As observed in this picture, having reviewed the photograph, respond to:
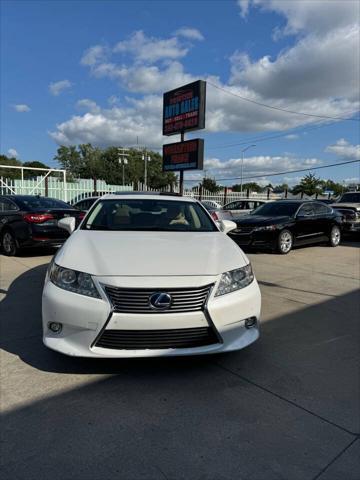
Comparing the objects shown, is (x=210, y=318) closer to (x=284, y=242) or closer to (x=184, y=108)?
(x=284, y=242)

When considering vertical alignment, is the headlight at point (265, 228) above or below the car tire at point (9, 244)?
above

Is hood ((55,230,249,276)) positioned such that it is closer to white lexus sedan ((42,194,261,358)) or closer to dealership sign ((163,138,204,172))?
white lexus sedan ((42,194,261,358))

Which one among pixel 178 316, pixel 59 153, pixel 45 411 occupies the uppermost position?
pixel 59 153

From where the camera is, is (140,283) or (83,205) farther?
(83,205)

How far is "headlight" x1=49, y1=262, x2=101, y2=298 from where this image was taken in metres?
3.06

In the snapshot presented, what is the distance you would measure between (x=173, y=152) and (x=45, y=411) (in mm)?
16356

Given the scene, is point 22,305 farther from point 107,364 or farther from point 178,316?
point 178,316

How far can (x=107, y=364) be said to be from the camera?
3.44m

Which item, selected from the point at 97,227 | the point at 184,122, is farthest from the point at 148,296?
the point at 184,122

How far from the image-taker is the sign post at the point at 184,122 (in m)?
16.8

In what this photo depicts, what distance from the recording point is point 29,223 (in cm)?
866

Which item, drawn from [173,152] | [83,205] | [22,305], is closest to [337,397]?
[22,305]

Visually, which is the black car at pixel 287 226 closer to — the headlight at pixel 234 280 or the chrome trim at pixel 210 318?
the headlight at pixel 234 280

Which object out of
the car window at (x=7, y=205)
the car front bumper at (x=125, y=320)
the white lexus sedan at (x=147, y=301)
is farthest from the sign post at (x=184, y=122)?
the car front bumper at (x=125, y=320)
